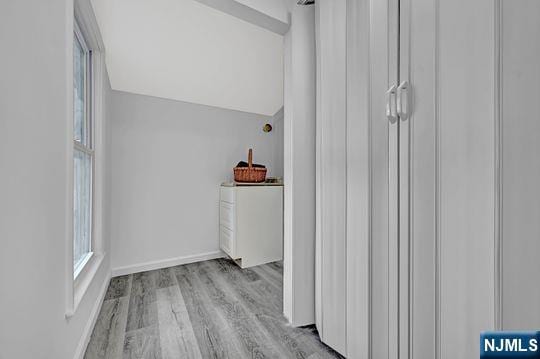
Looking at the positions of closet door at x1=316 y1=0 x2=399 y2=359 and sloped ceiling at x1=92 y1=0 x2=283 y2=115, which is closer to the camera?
closet door at x1=316 y1=0 x2=399 y2=359

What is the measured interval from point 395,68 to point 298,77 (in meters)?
0.71

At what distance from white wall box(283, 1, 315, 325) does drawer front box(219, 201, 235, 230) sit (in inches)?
46.5

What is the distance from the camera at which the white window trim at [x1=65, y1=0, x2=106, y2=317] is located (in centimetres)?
107

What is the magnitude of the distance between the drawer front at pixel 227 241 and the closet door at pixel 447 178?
1.92 m

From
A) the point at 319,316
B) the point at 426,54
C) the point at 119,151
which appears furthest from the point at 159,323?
the point at 426,54

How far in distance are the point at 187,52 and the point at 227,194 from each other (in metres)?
1.47

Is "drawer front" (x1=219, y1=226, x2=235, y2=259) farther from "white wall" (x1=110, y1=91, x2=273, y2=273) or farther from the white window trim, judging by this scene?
the white window trim

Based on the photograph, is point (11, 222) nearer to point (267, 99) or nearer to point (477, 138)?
point (477, 138)

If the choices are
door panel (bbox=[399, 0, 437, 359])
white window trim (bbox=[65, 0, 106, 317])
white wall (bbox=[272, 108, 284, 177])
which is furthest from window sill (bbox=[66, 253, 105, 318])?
white wall (bbox=[272, 108, 284, 177])

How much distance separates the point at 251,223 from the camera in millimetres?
2721

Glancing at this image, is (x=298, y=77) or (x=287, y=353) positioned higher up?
(x=298, y=77)

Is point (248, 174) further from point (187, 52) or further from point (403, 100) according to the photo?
point (403, 100)

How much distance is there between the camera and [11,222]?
65cm

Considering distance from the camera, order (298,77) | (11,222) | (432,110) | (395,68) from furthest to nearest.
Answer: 1. (298,77)
2. (395,68)
3. (432,110)
4. (11,222)
